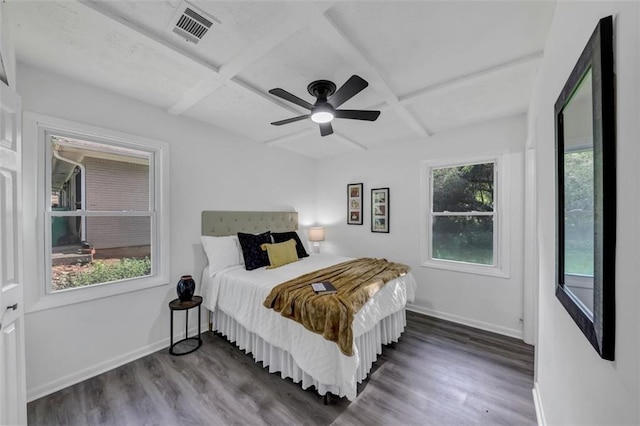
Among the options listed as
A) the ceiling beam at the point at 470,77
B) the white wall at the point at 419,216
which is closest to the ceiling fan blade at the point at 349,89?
the ceiling beam at the point at 470,77

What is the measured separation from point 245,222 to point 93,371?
212 cm

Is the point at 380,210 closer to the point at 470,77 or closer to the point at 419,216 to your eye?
the point at 419,216

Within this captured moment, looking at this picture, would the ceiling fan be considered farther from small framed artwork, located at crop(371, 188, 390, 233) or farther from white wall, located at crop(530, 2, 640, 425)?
small framed artwork, located at crop(371, 188, 390, 233)

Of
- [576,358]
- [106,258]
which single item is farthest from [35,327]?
[576,358]

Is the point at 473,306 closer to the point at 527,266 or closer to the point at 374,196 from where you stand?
the point at 527,266

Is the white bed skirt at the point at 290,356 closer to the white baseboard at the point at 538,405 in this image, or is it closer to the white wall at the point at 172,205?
the white wall at the point at 172,205

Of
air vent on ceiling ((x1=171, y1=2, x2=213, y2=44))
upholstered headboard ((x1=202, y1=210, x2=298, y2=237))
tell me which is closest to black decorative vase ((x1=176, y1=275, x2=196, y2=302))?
upholstered headboard ((x1=202, y1=210, x2=298, y2=237))

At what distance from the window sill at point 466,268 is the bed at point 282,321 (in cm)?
76

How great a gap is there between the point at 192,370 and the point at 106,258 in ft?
4.53

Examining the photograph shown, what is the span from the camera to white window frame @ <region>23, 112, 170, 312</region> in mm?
2061

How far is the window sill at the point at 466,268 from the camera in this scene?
3170 mm

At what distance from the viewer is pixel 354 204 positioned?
176 inches

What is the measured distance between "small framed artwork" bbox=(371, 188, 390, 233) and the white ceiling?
60.4 inches

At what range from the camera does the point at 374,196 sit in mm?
4211
